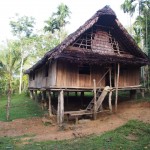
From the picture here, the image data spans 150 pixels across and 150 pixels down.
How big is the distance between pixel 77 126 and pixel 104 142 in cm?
394

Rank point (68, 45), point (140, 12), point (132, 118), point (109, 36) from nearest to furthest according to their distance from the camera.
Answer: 1. point (132, 118)
2. point (68, 45)
3. point (109, 36)
4. point (140, 12)

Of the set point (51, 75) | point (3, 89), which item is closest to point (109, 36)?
point (51, 75)

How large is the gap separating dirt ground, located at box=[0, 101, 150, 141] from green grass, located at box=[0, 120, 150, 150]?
843mm

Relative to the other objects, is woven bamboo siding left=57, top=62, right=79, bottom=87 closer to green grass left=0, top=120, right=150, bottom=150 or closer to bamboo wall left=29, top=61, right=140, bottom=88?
bamboo wall left=29, top=61, right=140, bottom=88

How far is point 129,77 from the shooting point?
18188mm

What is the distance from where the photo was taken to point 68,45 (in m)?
15.1

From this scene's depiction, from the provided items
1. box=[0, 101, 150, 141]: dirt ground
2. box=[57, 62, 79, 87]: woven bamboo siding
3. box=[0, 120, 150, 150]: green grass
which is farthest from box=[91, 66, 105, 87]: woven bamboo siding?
box=[0, 120, 150, 150]: green grass

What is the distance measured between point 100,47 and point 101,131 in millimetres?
6987

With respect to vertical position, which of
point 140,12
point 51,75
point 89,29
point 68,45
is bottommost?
point 51,75

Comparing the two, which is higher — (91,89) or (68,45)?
(68,45)

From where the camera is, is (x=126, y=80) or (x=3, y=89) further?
(x=3, y=89)

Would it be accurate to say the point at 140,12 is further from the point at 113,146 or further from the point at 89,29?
the point at 113,146

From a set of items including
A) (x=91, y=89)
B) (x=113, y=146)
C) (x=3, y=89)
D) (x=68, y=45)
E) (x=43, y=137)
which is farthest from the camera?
(x=3, y=89)

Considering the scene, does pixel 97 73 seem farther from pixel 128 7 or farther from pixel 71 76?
pixel 128 7
